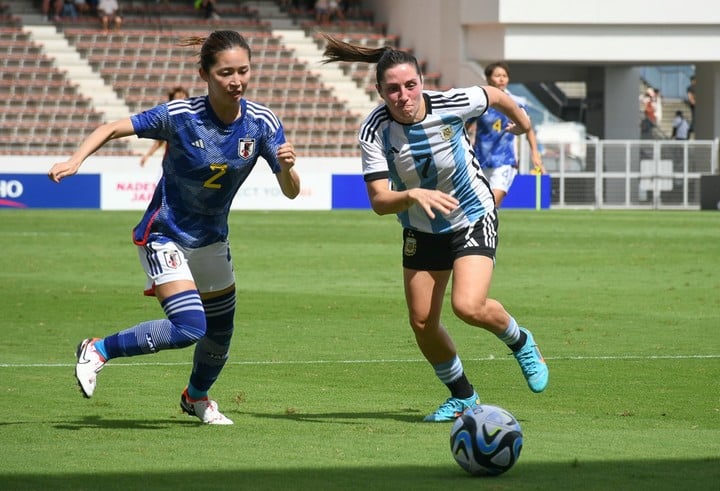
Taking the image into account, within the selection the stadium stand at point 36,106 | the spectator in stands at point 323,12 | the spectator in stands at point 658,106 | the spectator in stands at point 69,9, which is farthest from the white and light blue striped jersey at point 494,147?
the spectator in stands at point 658,106

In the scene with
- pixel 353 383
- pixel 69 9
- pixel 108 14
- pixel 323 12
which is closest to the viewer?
pixel 353 383

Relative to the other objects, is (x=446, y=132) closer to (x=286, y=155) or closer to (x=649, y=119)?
(x=286, y=155)

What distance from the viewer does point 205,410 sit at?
804 cm

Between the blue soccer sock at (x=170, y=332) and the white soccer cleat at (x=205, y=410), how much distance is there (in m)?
0.60

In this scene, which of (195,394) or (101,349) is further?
(195,394)

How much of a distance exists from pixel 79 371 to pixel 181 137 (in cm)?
136

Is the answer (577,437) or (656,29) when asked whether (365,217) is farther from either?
(577,437)

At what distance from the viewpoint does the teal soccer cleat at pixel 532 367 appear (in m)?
8.06

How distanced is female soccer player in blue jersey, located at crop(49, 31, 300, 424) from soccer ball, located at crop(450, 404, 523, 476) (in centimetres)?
177

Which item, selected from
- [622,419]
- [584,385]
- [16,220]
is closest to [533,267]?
[584,385]

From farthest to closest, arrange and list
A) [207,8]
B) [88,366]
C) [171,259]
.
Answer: [207,8] → [171,259] → [88,366]

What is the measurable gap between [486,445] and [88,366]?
227 centimetres

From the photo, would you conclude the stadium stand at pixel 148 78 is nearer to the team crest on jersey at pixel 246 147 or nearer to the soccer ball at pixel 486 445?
the team crest on jersey at pixel 246 147

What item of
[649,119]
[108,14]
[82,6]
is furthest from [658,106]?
[82,6]
